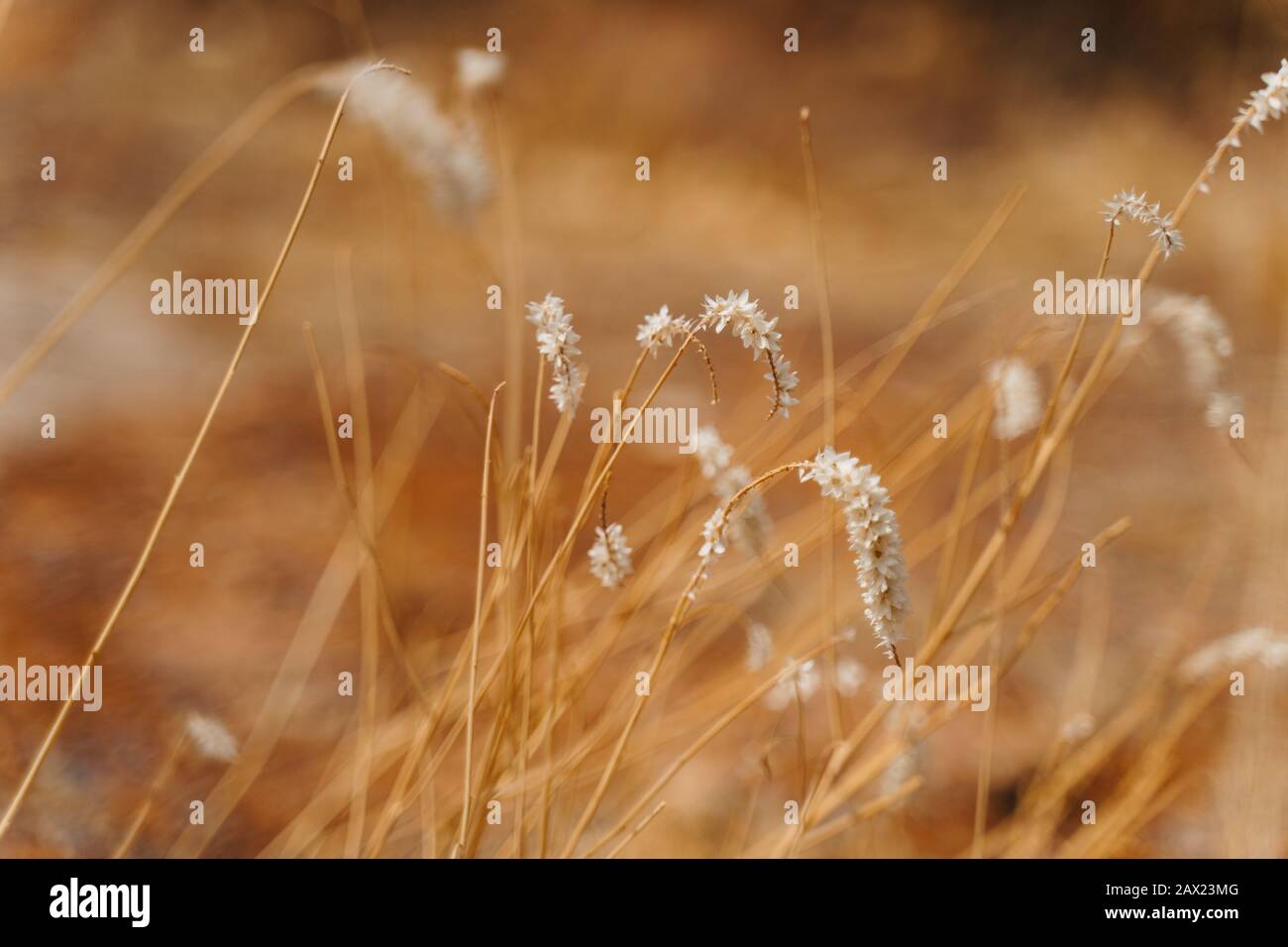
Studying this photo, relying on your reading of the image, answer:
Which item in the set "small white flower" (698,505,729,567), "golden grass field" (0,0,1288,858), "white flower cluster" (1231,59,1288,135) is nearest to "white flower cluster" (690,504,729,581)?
"small white flower" (698,505,729,567)

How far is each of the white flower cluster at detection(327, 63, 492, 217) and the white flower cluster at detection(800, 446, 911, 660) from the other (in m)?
0.28

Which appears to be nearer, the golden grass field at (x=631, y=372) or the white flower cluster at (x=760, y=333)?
the white flower cluster at (x=760, y=333)

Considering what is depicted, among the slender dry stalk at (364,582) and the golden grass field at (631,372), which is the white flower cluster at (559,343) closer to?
the slender dry stalk at (364,582)

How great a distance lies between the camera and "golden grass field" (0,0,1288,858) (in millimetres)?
858

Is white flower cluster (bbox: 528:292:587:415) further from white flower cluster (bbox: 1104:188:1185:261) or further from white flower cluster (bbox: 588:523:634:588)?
white flower cluster (bbox: 1104:188:1185:261)

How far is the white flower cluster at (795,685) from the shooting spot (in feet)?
1.57

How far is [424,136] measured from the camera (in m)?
0.45

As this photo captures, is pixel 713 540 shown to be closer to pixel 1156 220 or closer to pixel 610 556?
pixel 610 556

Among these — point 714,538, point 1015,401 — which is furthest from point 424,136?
point 1015,401

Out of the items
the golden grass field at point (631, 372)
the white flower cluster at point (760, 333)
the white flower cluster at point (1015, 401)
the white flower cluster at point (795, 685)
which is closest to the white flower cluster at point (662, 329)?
the white flower cluster at point (760, 333)

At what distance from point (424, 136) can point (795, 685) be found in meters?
0.38

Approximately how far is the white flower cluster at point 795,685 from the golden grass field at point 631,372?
0.04 metres
